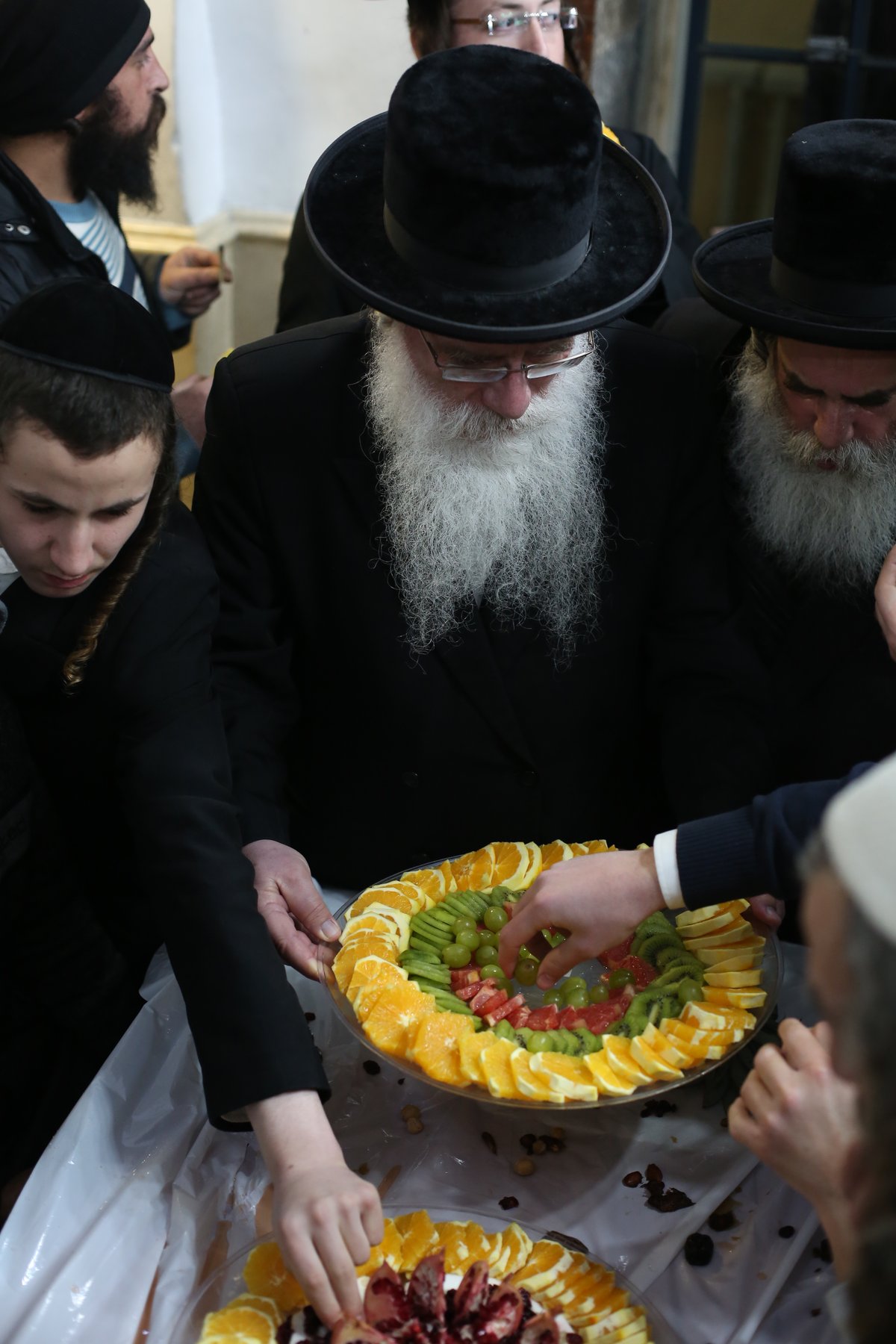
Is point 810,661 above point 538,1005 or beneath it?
above

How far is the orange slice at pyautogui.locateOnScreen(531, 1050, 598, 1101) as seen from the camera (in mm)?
1700

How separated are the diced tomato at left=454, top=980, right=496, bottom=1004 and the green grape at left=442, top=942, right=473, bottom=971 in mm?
49

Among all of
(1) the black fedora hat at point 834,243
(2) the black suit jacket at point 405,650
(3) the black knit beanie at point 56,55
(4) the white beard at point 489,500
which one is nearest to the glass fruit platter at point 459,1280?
(2) the black suit jacket at point 405,650

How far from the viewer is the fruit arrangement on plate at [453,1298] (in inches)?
61.3

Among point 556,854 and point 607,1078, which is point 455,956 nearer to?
point 556,854

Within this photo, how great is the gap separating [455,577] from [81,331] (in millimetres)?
845

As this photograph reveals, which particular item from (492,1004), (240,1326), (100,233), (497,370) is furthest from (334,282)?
(240,1326)

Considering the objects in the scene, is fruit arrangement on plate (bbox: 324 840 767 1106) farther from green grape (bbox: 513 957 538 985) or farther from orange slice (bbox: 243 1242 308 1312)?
orange slice (bbox: 243 1242 308 1312)

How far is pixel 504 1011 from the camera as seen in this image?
6.41 ft

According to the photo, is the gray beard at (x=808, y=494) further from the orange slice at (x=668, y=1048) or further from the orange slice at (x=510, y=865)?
the orange slice at (x=668, y=1048)

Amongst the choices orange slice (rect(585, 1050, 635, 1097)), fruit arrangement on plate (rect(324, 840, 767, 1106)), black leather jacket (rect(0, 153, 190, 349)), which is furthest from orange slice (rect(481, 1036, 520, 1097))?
black leather jacket (rect(0, 153, 190, 349))

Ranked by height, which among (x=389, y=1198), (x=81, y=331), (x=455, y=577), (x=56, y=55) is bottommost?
(x=389, y=1198)

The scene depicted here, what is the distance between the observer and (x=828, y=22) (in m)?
5.78

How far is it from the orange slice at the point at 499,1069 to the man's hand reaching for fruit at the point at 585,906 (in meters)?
0.23
